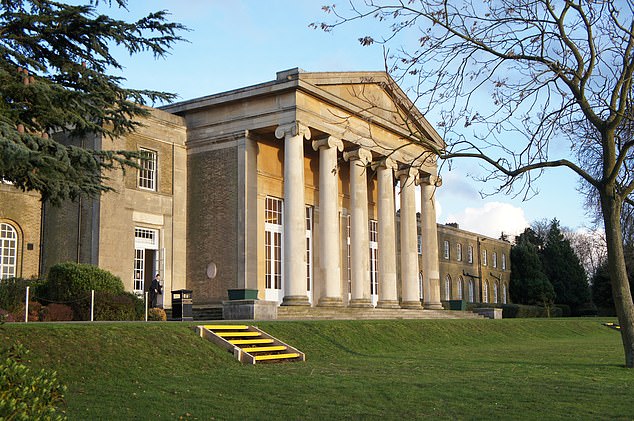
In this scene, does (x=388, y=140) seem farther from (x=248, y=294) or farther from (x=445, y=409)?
(x=445, y=409)

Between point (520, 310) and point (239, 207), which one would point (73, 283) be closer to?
point (239, 207)

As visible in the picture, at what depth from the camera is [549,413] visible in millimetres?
10133

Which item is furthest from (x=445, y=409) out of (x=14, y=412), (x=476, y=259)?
(x=476, y=259)

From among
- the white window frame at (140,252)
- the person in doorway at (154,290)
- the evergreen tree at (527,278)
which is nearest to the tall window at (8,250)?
the white window frame at (140,252)

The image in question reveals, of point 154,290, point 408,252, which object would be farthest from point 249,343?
point 408,252

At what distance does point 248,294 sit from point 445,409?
14.8m

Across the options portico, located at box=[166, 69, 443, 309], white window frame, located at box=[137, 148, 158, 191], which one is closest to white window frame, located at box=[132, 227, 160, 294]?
white window frame, located at box=[137, 148, 158, 191]

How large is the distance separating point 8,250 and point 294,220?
11360 millimetres

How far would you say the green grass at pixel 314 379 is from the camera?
10375 mm

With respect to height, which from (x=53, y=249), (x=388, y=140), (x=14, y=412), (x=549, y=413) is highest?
(x=388, y=140)

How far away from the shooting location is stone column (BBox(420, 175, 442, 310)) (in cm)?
3897

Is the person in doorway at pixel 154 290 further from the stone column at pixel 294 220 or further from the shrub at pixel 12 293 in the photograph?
the stone column at pixel 294 220

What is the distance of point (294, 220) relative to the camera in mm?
29375

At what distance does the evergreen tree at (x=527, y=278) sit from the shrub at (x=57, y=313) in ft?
176
